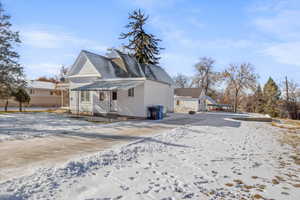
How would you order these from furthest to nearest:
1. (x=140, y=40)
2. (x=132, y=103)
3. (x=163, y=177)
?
(x=140, y=40) → (x=132, y=103) → (x=163, y=177)

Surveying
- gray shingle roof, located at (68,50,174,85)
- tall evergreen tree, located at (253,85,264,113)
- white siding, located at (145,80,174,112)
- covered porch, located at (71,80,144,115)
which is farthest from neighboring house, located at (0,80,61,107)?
tall evergreen tree, located at (253,85,264,113)

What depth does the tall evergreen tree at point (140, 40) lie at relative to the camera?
2948 centimetres

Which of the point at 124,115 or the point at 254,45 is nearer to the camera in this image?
the point at 124,115

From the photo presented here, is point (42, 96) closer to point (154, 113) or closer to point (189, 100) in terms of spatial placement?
point (154, 113)

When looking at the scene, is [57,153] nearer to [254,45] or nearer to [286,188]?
[286,188]

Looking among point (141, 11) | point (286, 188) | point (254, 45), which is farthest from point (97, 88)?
point (141, 11)

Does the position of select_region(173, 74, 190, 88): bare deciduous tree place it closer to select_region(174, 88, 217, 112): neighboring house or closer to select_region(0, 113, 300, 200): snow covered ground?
select_region(174, 88, 217, 112): neighboring house

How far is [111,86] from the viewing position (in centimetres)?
1430

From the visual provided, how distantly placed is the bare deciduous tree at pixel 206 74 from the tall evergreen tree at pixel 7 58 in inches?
1508

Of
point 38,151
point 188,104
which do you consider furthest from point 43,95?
point 38,151

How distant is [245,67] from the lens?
113ft

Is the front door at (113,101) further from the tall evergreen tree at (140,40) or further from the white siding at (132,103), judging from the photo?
the tall evergreen tree at (140,40)

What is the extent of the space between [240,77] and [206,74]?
9946mm

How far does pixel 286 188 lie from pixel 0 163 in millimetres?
6599
